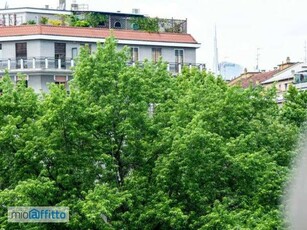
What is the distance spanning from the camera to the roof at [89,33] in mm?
76688

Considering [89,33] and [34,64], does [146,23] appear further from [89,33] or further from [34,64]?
[34,64]

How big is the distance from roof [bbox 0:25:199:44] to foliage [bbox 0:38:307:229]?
104 feet

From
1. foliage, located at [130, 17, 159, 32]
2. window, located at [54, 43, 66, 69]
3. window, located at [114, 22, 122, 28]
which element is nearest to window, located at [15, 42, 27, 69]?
window, located at [54, 43, 66, 69]

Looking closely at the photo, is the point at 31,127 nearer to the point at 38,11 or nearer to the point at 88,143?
the point at 88,143

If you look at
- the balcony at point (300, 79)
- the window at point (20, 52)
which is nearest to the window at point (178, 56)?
the window at point (20, 52)

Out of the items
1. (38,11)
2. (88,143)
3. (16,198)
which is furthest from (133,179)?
(38,11)

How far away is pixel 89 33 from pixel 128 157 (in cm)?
3974

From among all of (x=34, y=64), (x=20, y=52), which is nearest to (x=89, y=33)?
(x=34, y=64)

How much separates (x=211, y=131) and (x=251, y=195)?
3.44 m

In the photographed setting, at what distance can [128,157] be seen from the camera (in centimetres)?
4038

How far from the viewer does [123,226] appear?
1486 inches

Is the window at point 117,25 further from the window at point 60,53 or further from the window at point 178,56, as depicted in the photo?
the window at point 60,53

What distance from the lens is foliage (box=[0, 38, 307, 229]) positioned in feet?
123

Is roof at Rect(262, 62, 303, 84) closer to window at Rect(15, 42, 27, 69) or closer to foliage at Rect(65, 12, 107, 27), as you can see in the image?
foliage at Rect(65, 12, 107, 27)
